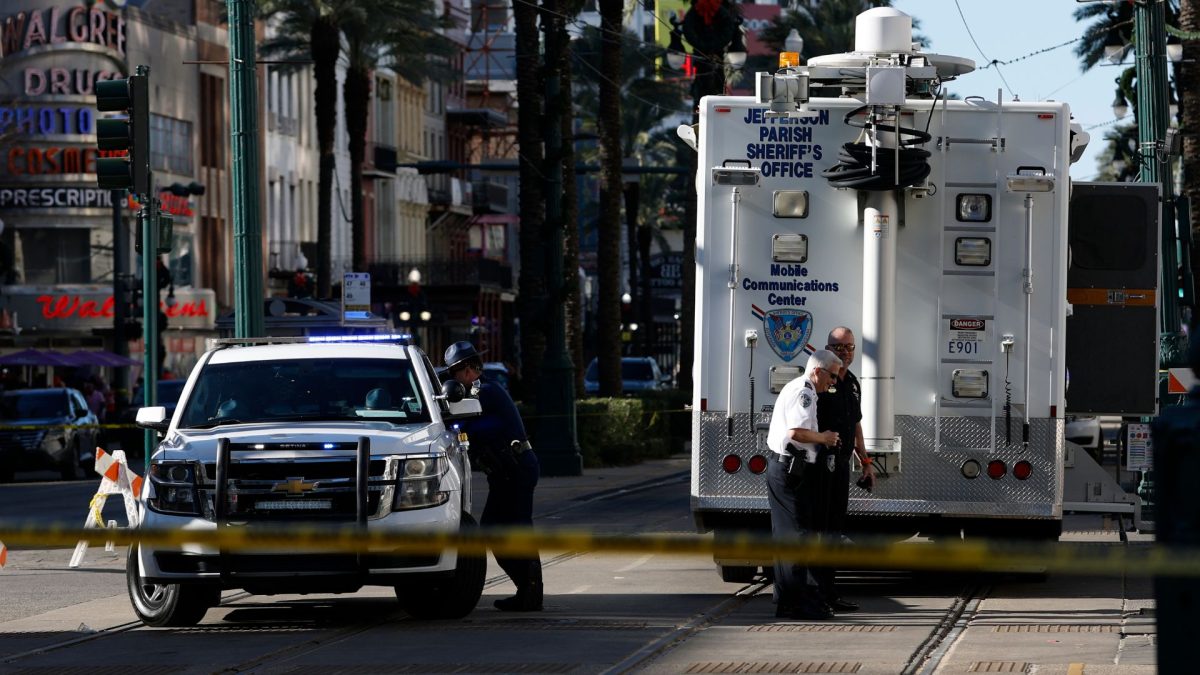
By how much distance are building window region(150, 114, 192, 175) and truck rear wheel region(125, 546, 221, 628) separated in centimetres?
4795

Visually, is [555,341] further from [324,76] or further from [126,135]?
[324,76]

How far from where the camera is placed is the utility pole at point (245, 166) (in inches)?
701

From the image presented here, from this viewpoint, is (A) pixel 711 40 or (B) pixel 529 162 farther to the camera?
(A) pixel 711 40

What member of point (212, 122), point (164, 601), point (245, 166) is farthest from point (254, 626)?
point (212, 122)

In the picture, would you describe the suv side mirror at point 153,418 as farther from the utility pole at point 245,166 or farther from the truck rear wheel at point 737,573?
the utility pole at point 245,166

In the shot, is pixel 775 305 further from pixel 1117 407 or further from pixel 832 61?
pixel 1117 407

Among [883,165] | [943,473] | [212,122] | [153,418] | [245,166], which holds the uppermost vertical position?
[212,122]

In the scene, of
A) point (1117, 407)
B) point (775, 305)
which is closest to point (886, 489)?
point (775, 305)

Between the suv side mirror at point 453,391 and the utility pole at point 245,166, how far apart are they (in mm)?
4901

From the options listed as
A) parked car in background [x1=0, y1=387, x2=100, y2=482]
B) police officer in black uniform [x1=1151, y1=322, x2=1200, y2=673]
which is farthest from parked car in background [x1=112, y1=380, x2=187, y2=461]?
police officer in black uniform [x1=1151, y1=322, x2=1200, y2=673]

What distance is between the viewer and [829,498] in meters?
13.2

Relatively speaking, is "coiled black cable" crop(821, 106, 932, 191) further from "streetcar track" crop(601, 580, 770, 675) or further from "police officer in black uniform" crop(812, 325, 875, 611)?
"streetcar track" crop(601, 580, 770, 675)

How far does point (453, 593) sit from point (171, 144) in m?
50.9

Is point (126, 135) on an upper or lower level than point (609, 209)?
upper
